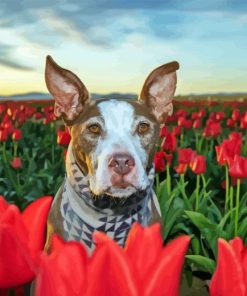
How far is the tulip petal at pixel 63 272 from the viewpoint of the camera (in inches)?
28.4

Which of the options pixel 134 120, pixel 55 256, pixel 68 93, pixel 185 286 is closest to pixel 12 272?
pixel 55 256

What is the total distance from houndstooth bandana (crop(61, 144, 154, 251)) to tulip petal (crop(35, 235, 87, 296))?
2064 millimetres

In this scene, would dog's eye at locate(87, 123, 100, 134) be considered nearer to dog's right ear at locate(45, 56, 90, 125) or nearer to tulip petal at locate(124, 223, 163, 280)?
dog's right ear at locate(45, 56, 90, 125)

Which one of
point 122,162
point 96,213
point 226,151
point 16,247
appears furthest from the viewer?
point 226,151

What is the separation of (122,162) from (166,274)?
6.02 ft

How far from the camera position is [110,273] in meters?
0.75

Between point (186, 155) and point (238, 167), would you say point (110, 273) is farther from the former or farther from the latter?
point (186, 155)

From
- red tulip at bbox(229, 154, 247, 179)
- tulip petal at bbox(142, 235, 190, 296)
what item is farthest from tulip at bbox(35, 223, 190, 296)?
red tulip at bbox(229, 154, 247, 179)

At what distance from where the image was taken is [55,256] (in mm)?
763

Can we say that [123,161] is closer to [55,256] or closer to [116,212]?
[116,212]

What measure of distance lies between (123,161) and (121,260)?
72.2 inches

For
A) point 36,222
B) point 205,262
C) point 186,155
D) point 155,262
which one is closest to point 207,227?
point 205,262

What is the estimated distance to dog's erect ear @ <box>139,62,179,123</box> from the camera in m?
2.91

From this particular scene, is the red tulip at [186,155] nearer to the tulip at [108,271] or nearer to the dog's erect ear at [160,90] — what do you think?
the dog's erect ear at [160,90]
